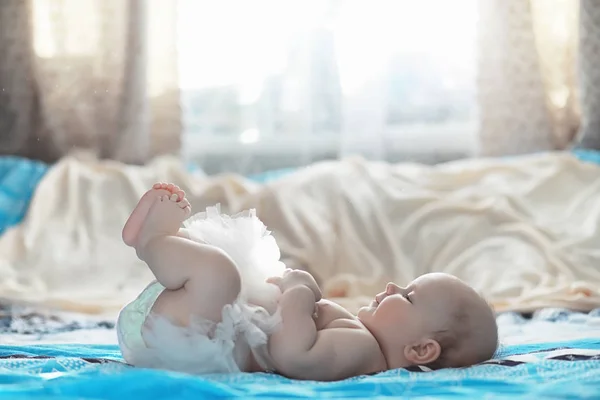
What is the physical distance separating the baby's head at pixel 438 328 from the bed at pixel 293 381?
31 mm

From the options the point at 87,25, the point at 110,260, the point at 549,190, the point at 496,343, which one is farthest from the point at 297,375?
the point at 87,25

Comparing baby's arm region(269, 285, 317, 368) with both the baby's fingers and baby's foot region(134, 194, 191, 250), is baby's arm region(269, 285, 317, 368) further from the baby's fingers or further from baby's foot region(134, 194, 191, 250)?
baby's foot region(134, 194, 191, 250)

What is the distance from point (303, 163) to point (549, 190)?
2.41 ft

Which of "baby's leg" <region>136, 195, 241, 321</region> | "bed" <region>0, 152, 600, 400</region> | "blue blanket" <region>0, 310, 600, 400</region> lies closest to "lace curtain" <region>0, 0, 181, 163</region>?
"bed" <region>0, 152, 600, 400</region>

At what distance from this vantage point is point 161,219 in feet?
3.33

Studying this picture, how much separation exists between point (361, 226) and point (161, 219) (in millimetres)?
1031

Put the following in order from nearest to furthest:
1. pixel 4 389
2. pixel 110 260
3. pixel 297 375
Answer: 1. pixel 4 389
2. pixel 297 375
3. pixel 110 260

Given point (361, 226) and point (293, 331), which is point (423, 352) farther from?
point (361, 226)

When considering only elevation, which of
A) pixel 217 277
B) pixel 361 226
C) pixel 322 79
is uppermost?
pixel 322 79

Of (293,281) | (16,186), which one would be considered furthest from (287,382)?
(16,186)

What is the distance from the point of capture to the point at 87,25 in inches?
96.0

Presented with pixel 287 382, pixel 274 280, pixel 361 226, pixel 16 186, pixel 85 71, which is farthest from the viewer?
pixel 85 71

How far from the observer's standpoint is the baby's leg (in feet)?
3.18

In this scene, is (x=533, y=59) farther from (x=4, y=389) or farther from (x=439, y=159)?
(x=4, y=389)
